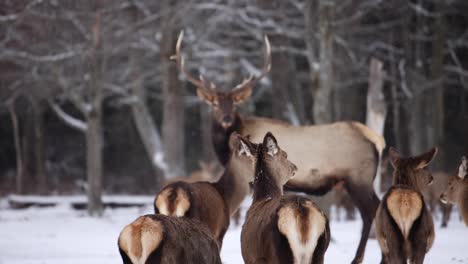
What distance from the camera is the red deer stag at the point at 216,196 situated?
7270 millimetres

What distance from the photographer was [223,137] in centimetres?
1106

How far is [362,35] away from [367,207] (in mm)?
14908

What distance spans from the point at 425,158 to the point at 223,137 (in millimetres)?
3819

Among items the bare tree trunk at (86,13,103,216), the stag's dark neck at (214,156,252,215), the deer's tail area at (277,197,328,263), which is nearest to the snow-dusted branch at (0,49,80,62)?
the bare tree trunk at (86,13,103,216)

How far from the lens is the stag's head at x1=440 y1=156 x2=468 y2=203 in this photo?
930 centimetres

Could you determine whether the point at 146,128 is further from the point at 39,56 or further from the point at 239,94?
the point at 239,94

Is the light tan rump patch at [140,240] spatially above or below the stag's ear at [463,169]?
above

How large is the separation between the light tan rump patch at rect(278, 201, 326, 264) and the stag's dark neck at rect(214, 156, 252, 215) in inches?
127

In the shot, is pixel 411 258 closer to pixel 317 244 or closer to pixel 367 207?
pixel 317 244

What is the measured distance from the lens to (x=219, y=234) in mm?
7867

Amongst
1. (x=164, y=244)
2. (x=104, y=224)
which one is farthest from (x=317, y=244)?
(x=104, y=224)

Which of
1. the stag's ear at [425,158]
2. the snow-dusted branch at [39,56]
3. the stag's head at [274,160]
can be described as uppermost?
the snow-dusted branch at [39,56]

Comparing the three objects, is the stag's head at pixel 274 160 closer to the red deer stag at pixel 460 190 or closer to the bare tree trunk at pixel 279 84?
the red deer stag at pixel 460 190

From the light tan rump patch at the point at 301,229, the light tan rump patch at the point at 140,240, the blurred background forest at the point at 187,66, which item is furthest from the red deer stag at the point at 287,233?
the blurred background forest at the point at 187,66
